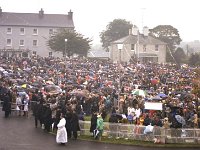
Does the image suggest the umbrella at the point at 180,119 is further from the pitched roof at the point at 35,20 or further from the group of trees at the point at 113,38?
the pitched roof at the point at 35,20

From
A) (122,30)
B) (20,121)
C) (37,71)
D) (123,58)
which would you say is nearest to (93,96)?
(20,121)

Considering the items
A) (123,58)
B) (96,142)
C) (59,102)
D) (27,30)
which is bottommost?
(96,142)

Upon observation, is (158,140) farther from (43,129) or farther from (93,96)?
(93,96)

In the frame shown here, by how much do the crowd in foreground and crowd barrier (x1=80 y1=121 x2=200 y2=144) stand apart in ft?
1.61

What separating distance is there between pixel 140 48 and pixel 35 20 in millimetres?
23514

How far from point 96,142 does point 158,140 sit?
300 centimetres

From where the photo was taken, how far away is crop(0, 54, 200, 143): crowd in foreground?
22.6 m

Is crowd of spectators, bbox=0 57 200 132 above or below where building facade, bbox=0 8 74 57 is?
below

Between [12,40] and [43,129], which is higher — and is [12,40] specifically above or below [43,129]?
above

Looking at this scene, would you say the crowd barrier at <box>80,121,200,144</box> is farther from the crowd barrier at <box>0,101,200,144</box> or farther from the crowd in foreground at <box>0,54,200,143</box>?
the crowd in foreground at <box>0,54,200,143</box>

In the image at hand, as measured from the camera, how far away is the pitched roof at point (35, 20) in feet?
296

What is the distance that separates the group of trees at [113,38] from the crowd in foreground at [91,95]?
20.3m

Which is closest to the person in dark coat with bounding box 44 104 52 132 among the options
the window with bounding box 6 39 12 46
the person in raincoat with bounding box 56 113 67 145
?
the person in raincoat with bounding box 56 113 67 145

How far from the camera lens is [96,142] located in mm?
20641
